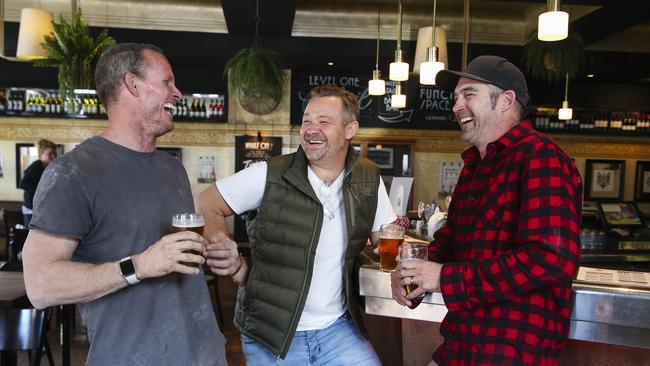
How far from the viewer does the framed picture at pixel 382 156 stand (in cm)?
863

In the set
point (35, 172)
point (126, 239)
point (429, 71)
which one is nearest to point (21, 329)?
point (126, 239)

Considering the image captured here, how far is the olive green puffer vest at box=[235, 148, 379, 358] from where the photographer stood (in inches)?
80.0

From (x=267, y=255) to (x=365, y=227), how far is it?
440 mm

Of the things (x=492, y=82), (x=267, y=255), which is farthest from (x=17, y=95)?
(x=492, y=82)

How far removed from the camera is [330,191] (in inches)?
86.7

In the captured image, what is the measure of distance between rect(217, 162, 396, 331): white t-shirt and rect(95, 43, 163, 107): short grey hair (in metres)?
0.63

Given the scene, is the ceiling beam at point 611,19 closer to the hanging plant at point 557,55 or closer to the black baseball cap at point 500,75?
the hanging plant at point 557,55

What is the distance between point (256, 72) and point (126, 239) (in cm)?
455

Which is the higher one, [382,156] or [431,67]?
[431,67]

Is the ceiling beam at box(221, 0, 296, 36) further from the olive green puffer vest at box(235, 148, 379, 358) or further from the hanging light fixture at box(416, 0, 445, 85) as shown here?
the olive green puffer vest at box(235, 148, 379, 358)

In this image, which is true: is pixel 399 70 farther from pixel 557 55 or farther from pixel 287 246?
pixel 287 246

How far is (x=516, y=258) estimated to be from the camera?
149 centimetres

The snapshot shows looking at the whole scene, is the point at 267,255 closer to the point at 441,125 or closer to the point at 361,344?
the point at 361,344

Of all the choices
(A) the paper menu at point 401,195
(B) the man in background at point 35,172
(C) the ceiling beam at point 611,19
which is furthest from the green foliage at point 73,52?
(C) the ceiling beam at point 611,19
